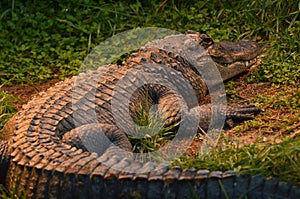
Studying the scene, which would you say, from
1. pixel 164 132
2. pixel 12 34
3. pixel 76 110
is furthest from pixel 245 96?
pixel 12 34

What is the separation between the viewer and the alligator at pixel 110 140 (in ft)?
11.9

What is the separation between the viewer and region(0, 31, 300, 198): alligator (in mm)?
3641

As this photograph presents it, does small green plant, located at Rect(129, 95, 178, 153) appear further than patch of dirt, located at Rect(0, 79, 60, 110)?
No

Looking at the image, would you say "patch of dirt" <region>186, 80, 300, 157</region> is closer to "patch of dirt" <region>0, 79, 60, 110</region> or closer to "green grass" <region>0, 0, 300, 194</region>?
"green grass" <region>0, 0, 300, 194</region>

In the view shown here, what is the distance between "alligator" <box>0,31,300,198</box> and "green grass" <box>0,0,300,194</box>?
0.34m

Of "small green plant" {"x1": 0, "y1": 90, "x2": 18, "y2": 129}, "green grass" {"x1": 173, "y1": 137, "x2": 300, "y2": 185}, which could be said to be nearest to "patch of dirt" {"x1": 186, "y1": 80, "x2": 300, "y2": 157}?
"green grass" {"x1": 173, "y1": 137, "x2": 300, "y2": 185}

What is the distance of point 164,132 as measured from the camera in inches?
200

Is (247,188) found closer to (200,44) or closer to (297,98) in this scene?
(297,98)

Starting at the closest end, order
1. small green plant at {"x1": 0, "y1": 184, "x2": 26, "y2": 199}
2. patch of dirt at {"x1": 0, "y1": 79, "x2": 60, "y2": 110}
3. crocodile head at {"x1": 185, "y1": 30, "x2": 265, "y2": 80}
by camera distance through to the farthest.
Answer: small green plant at {"x1": 0, "y1": 184, "x2": 26, "y2": 199} → crocodile head at {"x1": 185, "y1": 30, "x2": 265, "y2": 80} → patch of dirt at {"x1": 0, "y1": 79, "x2": 60, "y2": 110}

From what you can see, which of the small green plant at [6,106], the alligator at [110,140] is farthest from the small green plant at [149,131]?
the small green plant at [6,106]

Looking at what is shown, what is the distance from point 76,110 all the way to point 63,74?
175 centimetres

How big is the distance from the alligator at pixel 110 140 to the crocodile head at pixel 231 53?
0.03 feet

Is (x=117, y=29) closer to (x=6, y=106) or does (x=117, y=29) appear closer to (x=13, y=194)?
(x=6, y=106)

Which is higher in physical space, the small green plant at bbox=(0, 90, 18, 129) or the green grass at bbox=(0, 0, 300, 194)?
the green grass at bbox=(0, 0, 300, 194)
